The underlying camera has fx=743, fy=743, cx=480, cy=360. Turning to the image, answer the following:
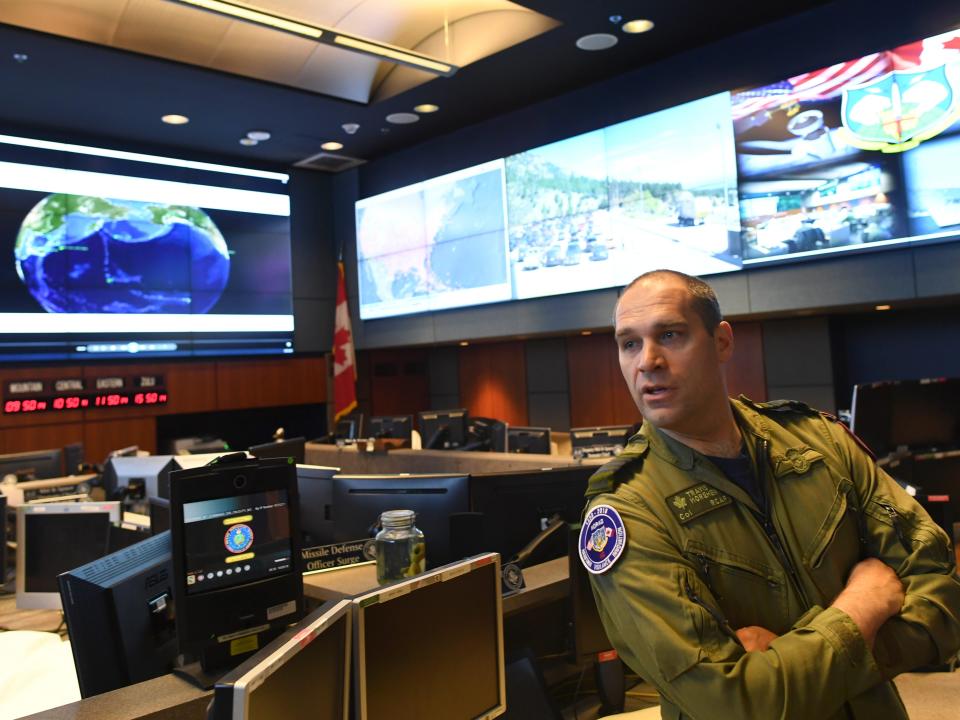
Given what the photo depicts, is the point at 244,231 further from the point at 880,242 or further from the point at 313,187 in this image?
the point at 880,242

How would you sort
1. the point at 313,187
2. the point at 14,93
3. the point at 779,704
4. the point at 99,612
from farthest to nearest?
1. the point at 313,187
2. the point at 14,93
3. the point at 99,612
4. the point at 779,704

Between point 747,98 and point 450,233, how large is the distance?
3.21 meters

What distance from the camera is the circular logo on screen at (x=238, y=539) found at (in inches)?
54.8

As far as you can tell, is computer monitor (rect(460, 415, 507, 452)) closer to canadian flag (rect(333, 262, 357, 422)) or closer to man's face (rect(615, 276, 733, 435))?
canadian flag (rect(333, 262, 357, 422))

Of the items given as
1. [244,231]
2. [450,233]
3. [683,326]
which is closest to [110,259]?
[244,231]

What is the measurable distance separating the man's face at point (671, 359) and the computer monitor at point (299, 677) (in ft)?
2.00

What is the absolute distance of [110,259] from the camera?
7301 millimetres

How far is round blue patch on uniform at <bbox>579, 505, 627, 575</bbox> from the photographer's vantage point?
118 centimetres

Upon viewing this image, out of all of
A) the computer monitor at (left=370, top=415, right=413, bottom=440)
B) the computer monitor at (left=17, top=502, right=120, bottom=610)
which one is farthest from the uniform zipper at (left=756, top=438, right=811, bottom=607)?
the computer monitor at (left=370, top=415, right=413, bottom=440)

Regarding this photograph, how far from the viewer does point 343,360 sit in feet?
28.3

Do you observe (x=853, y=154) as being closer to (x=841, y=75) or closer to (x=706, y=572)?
(x=841, y=75)

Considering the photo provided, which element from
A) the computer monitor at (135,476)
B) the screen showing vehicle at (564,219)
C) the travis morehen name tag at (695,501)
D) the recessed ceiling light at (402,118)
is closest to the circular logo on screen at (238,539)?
the travis morehen name tag at (695,501)

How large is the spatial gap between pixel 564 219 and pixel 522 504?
15.1ft

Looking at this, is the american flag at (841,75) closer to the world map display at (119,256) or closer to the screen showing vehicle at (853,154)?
the screen showing vehicle at (853,154)
